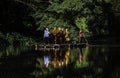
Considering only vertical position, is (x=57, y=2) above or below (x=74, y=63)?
above

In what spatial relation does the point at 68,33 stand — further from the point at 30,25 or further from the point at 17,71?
the point at 17,71

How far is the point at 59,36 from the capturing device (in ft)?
127

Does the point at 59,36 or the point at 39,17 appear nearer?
the point at 59,36

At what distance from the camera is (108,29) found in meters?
71.6

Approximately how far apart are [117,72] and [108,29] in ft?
175

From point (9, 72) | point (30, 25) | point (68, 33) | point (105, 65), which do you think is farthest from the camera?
point (30, 25)

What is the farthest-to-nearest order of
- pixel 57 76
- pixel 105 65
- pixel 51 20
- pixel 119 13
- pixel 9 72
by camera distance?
1. pixel 119 13
2. pixel 51 20
3. pixel 105 65
4. pixel 9 72
5. pixel 57 76

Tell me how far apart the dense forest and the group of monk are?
2865mm

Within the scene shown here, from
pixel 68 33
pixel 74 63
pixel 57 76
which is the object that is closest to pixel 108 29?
pixel 68 33

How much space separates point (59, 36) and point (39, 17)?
5478 mm

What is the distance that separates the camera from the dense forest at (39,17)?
42062mm

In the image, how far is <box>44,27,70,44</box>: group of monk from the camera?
3838 centimetres

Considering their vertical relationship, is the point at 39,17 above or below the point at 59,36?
above

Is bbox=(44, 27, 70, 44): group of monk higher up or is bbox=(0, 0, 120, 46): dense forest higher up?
bbox=(0, 0, 120, 46): dense forest
